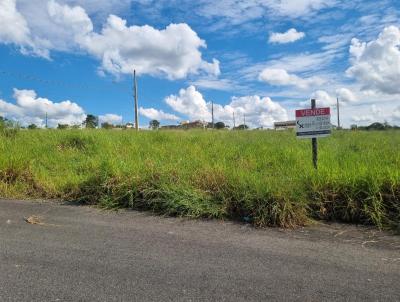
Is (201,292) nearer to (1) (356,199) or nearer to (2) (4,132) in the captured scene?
(1) (356,199)

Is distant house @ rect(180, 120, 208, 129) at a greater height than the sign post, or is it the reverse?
distant house @ rect(180, 120, 208, 129)

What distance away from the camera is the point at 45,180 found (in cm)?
734

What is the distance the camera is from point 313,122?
6.65 metres

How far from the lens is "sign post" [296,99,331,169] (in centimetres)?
651

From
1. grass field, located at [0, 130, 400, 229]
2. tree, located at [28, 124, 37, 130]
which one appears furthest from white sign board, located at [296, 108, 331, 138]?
tree, located at [28, 124, 37, 130]

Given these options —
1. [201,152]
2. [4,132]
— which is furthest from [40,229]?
[4,132]

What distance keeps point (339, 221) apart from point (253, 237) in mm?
1430

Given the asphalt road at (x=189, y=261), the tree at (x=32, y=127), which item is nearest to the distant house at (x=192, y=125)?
the tree at (x=32, y=127)

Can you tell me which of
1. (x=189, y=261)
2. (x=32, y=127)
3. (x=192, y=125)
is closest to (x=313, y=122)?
(x=189, y=261)

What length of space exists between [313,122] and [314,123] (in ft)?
0.08

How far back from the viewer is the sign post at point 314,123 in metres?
6.51

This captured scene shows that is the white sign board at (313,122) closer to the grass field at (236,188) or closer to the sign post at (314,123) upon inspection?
the sign post at (314,123)

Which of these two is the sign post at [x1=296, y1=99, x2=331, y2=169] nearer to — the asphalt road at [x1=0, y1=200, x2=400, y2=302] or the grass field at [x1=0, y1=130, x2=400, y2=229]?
the grass field at [x1=0, y1=130, x2=400, y2=229]

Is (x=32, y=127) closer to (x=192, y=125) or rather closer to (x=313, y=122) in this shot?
(x=313, y=122)
